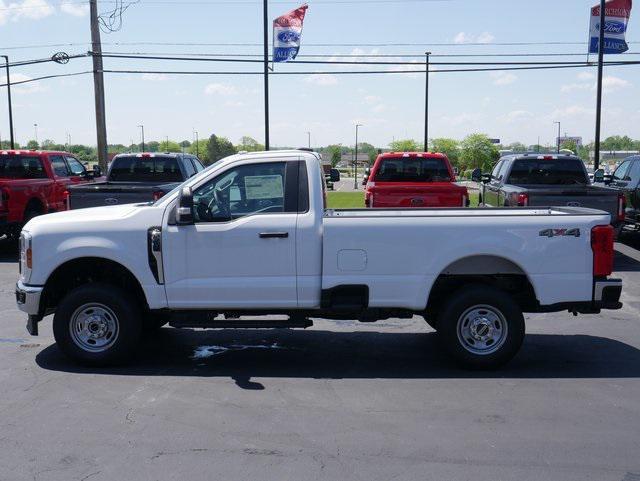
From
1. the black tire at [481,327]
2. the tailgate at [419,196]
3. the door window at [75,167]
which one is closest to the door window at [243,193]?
the black tire at [481,327]

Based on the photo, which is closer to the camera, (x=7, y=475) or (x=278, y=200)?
(x=7, y=475)

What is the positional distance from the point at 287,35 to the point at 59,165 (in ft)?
37.7

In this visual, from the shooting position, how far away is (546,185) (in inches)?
577

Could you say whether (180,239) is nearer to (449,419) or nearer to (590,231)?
(449,419)

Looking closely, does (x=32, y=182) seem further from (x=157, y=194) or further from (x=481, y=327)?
(x=481, y=327)

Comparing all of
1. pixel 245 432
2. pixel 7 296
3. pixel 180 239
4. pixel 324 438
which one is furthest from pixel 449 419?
pixel 7 296

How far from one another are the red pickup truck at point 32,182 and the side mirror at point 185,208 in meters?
9.05

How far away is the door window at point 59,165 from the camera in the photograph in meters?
16.9

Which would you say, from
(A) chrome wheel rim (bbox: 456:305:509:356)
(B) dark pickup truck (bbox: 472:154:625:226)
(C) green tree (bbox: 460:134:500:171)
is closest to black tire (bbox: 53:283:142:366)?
(A) chrome wheel rim (bbox: 456:305:509:356)

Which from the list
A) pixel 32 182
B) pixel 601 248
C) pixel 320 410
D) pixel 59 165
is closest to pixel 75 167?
pixel 59 165

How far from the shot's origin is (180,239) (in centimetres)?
679

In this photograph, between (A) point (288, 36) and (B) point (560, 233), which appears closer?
(B) point (560, 233)

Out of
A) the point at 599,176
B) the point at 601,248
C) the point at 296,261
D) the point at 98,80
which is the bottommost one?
the point at 296,261

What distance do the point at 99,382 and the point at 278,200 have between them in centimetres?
234
